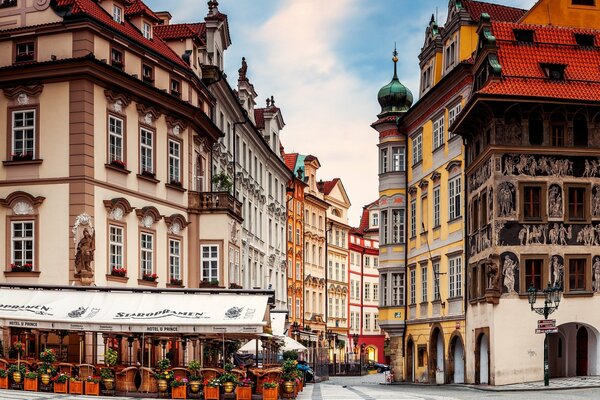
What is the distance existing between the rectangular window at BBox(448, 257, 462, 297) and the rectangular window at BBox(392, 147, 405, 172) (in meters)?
11.1

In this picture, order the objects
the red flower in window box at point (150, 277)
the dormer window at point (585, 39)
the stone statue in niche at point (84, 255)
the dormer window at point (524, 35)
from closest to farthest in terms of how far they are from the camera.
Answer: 1. the stone statue in niche at point (84, 255)
2. the red flower in window box at point (150, 277)
3. the dormer window at point (524, 35)
4. the dormer window at point (585, 39)

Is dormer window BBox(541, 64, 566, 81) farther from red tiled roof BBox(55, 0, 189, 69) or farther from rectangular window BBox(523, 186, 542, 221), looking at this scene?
red tiled roof BBox(55, 0, 189, 69)

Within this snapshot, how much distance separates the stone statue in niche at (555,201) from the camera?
A: 44.2 m

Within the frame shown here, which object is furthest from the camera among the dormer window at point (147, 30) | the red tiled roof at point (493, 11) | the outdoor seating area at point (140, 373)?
the red tiled roof at point (493, 11)

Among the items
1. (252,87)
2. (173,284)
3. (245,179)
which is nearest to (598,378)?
(173,284)

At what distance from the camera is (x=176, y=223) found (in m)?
45.4

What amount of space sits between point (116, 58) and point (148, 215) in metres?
6.18

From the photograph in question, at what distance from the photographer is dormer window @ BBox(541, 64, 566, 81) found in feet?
150

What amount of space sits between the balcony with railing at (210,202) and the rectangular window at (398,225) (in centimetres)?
1685

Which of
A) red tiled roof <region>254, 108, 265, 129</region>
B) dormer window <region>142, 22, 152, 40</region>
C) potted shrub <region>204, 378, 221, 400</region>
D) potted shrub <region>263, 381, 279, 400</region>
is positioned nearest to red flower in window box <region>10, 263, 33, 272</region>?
potted shrub <region>204, 378, 221, 400</region>

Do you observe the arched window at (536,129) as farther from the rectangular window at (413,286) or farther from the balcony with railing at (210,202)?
the rectangular window at (413,286)

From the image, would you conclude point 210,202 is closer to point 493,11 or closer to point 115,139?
point 115,139

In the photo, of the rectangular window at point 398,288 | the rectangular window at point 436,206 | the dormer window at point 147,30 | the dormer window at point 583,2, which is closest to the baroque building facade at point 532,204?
the dormer window at point 583,2

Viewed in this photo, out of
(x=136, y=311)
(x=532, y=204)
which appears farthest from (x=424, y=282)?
(x=136, y=311)
